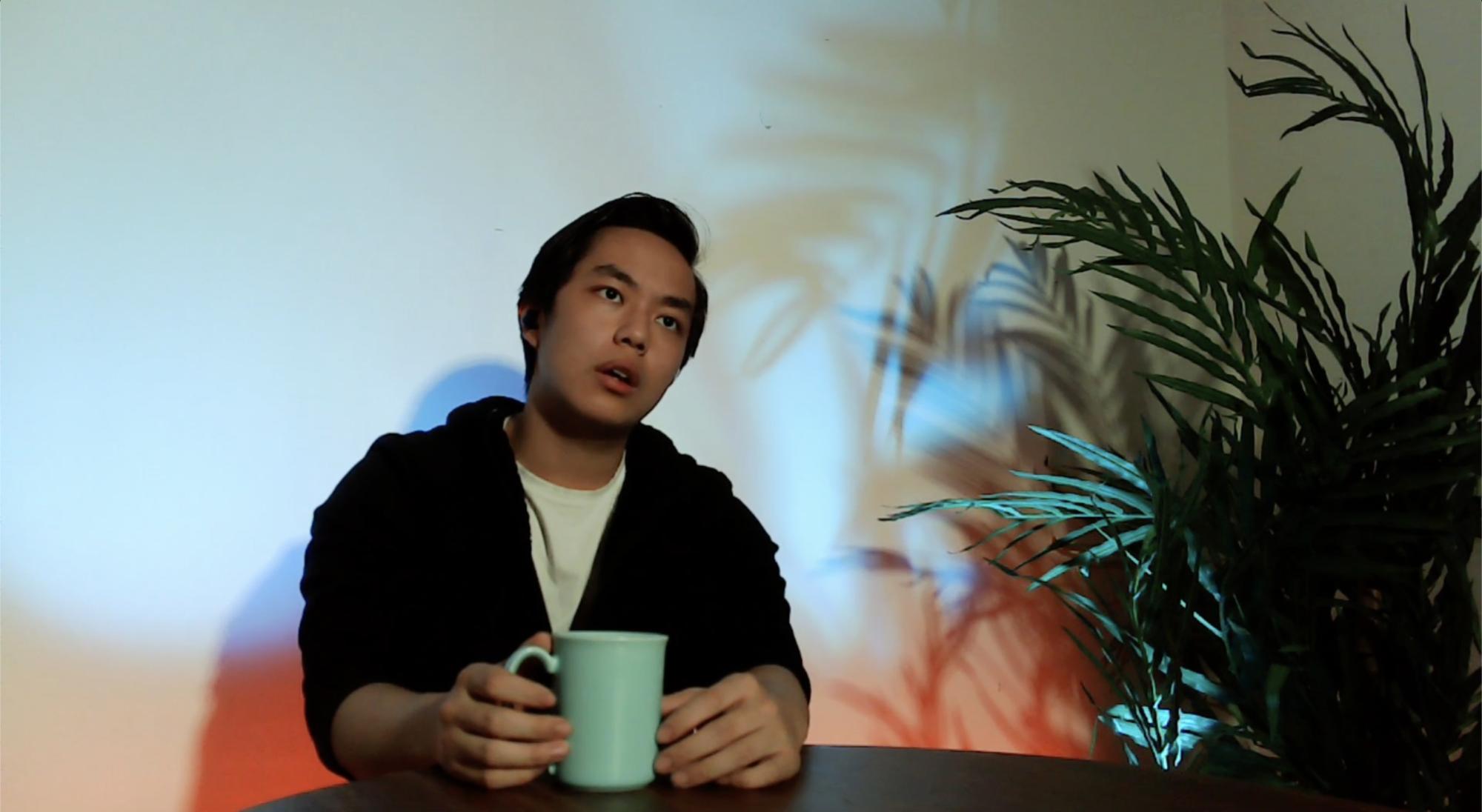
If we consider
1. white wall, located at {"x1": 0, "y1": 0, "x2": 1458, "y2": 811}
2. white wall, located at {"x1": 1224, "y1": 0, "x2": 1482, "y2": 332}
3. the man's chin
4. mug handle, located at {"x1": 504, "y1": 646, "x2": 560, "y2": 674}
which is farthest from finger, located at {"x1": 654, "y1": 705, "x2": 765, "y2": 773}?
white wall, located at {"x1": 1224, "y1": 0, "x2": 1482, "y2": 332}

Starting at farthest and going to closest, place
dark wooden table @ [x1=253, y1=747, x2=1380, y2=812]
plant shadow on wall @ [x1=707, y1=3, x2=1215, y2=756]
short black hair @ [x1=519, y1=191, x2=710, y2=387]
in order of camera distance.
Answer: plant shadow on wall @ [x1=707, y1=3, x2=1215, y2=756] < short black hair @ [x1=519, y1=191, x2=710, y2=387] < dark wooden table @ [x1=253, y1=747, x2=1380, y2=812]

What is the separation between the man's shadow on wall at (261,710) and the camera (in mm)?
1299

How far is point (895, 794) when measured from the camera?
706mm

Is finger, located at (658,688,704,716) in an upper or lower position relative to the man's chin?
lower

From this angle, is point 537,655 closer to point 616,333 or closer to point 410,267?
point 616,333

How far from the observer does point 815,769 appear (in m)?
0.80

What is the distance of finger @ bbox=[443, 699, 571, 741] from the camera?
26.5 inches

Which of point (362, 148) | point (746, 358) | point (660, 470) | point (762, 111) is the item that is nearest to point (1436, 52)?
point (762, 111)

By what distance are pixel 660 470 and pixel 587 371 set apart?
18 cm

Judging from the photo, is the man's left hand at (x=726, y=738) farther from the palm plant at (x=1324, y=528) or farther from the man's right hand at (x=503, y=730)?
the palm plant at (x=1324, y=528)

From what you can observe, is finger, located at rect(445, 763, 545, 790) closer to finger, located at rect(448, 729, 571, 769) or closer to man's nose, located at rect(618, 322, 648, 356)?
finger, located at rect(448, 729, 571, 769)

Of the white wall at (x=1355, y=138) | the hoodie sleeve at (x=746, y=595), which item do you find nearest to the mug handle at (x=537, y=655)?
the hoodie sleeve at (x=746, y=595)

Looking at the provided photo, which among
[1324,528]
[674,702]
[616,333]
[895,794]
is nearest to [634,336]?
[616,333]

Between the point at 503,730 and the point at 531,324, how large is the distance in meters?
0.66
